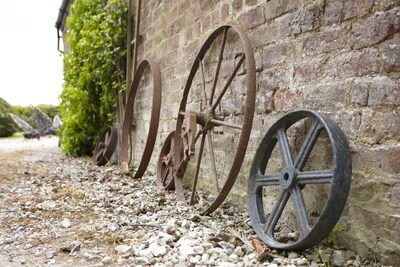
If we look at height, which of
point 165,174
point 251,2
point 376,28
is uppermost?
point 251,2

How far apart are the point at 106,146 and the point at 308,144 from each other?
441 cm

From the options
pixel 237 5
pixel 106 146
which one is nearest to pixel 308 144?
pixel 237 5

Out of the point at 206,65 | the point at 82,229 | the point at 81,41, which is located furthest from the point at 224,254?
the point at 81,41

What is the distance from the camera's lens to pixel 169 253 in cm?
206

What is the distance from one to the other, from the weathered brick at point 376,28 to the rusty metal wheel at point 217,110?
80 centimetres

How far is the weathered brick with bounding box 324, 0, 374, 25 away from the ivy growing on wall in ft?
13.7

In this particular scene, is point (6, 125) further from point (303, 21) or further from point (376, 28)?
point (376, 28)

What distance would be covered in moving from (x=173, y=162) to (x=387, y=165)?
7.22 ft

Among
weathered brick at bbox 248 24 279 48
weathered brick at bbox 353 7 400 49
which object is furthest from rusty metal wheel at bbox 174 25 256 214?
weathered brick at bbox 353 7 400 49

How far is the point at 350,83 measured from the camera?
2.00 metres

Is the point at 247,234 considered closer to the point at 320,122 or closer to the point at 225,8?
the point at 320,122

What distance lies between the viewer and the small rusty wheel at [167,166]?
376 cm

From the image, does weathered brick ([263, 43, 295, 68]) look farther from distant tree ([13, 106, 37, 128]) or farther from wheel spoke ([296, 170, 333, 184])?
distant tree ([13, 106, 37, 128])

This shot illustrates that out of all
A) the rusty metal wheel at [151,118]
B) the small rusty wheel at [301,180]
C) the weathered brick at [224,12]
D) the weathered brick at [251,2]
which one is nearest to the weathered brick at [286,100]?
the small rusty wheel at [301,180]
